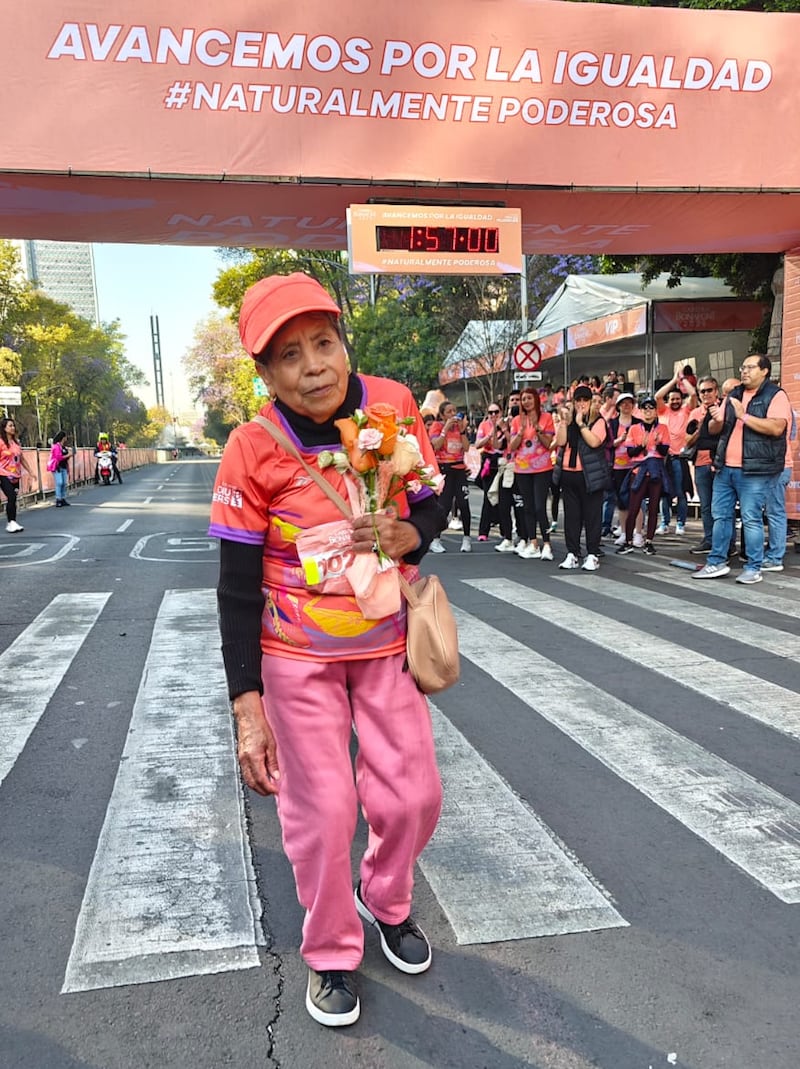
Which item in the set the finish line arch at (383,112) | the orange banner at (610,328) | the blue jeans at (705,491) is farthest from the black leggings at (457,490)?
the orange banner at (610,328)

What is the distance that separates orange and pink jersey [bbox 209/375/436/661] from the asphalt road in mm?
928

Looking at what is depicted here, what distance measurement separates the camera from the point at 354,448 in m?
2.06

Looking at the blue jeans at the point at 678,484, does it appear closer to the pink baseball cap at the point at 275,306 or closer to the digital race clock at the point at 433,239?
the digital race clock at the point at 433,239

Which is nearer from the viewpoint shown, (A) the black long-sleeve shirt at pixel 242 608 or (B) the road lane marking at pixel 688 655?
(A) the black long-sleeve shirt at pixel 242 608

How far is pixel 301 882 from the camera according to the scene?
2086 millimetres

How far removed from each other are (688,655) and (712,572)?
312cm

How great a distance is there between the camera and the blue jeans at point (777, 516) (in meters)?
7.88

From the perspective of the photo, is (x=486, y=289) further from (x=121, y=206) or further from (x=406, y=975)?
(x=406, y=975)

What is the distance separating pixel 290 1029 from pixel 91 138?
8.53m

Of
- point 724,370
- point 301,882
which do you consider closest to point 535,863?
point 301,882

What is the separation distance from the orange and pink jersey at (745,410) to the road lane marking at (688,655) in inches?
64.1

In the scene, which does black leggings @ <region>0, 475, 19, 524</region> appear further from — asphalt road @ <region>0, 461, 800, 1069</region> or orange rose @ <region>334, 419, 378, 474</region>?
orange rose @ <region>334, 419, 378, 474</region>

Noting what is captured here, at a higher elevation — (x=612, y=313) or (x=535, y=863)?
(x=612, y=313)

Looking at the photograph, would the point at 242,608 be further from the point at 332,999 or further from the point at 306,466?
the point at 332,999
